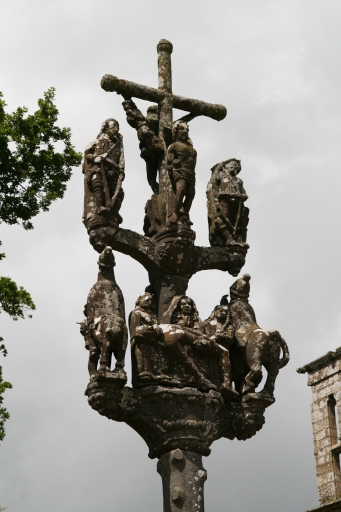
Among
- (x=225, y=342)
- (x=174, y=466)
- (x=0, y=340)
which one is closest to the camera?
(x=174, y=466)

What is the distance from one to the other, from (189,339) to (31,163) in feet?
27.4

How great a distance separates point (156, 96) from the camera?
1611 cm

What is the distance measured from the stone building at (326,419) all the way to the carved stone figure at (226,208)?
1827 cm

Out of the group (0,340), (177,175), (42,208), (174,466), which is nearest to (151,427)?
(174,466)

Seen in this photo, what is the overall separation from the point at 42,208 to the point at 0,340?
254 centimetres

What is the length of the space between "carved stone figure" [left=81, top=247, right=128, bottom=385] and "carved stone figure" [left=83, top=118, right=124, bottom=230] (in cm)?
43

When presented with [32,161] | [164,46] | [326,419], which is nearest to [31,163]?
[32,161]

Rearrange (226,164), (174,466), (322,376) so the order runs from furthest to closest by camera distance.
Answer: (322,376), (226,164), (174,466)

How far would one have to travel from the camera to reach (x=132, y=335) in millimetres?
14422

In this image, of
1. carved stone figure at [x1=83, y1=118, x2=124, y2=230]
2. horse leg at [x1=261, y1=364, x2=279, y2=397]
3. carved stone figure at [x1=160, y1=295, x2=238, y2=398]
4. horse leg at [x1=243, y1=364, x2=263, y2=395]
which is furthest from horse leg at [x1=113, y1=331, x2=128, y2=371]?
horse leg at [x1=261, y1=364, x2=279, y2=397]

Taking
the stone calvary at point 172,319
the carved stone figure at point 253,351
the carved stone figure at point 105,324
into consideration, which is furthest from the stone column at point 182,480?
the carved stone figure at point 253,351

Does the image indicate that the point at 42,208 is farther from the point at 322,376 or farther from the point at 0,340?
the point at 322,376

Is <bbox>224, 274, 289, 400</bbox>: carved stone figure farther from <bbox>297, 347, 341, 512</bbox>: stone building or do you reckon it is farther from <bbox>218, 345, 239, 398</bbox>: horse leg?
<bbox>297, 347, 341, 512</bbox>: stone building

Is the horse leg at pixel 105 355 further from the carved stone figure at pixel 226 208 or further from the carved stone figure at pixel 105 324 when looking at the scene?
the carved stone figure at pixel 226 208
